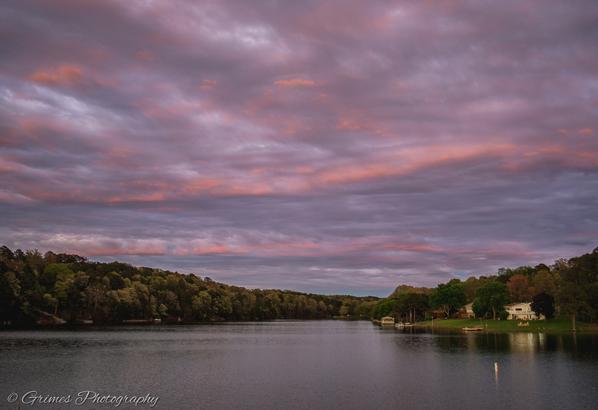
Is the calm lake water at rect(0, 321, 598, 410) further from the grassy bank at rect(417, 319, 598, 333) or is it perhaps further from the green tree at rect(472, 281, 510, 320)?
the green tree at rect(472, 281, 510, 320)

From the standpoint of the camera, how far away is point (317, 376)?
68875 millimetres

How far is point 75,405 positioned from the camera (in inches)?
1890

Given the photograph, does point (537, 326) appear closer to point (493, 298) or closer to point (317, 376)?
point (493, 298)

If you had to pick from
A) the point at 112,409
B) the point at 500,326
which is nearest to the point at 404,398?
the point at 112,409

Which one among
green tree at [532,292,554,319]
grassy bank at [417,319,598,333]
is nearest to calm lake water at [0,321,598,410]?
grassy bank at [417,319,598,333]

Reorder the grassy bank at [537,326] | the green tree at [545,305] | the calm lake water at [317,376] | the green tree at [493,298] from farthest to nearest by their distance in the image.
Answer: the green tree at [493,298] < the green tree at [545,305] < the grassy bank at [537,326] < the calm lake water at [317,376]

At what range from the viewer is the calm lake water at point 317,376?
→ 169ft

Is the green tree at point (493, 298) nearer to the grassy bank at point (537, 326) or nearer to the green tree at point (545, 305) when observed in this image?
the grassy bank at point (537, 326)

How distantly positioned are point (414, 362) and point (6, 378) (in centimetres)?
5313

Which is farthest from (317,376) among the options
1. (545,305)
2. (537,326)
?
(545,305)

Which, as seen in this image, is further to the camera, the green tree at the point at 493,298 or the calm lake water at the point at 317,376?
the green tree at the point at 493,298

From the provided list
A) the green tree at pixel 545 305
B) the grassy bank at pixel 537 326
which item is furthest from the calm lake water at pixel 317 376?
the green tree at pixel 545 305

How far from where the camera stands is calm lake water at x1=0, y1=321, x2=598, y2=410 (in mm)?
51625

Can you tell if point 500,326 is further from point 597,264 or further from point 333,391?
point 333,391
